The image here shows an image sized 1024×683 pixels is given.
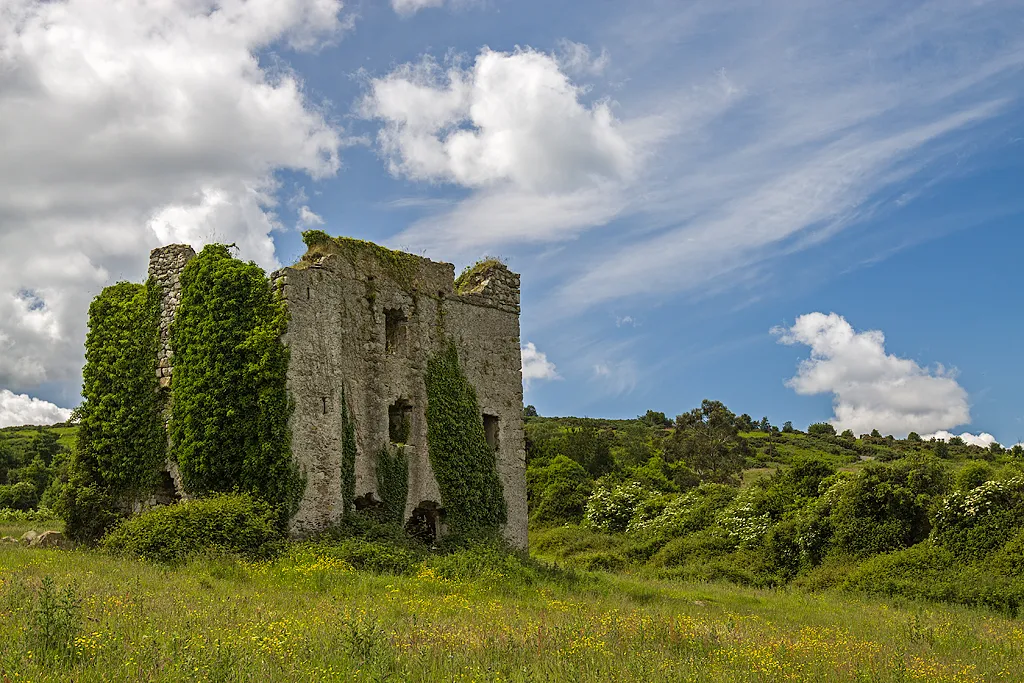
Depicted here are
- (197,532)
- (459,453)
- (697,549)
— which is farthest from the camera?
(697,549)

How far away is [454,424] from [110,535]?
868 centimetres

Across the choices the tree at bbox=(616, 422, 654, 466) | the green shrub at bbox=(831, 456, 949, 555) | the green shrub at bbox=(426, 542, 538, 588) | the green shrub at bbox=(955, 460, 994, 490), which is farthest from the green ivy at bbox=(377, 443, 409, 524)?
the tree at bbox=(616, 422, 654, 466)

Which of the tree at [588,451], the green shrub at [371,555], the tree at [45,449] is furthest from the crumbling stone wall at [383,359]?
the tree at [45,449]

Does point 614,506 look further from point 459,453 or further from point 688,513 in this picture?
point 459,453

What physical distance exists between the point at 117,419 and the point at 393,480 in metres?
6.64

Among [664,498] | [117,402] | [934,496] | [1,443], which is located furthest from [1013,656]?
[1,443]

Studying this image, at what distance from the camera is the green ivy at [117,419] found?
19266 mm

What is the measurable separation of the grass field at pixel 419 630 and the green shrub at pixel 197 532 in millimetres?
596

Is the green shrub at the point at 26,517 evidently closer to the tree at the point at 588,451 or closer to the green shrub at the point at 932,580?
the green shrub at the point at 932,580

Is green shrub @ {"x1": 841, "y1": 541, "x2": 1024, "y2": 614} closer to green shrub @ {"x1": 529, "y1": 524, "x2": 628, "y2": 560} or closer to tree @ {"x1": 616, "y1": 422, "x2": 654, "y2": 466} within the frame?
green shrub @ {"x1": 529, "y1": 524, "x2": 628, "y2": 560}

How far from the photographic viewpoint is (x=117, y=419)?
771 inches

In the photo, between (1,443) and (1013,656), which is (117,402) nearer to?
(1013,656)

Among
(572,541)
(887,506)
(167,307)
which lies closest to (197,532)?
(167,307)

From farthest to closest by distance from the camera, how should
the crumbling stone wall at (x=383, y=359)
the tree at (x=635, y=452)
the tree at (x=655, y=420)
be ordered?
the tree at (x=655, y=420) < the tree at (x=635, y=452) < the crumbling stone wall at (x=383, y=359)
